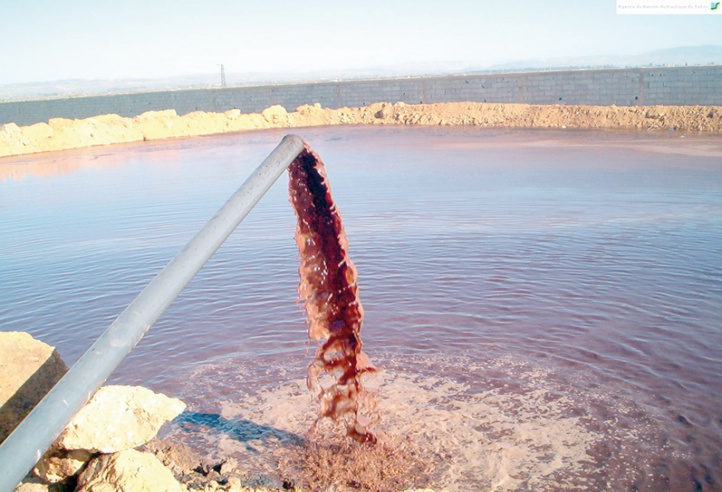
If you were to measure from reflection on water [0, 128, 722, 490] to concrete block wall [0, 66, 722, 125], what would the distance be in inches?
555

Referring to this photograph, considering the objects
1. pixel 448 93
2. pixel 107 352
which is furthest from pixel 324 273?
pixel 448 93

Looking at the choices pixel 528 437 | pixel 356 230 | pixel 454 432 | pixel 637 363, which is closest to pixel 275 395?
pixel 454 432

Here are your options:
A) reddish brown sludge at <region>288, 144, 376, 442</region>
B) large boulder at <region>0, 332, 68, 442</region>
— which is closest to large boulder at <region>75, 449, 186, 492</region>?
large boulder at <region>0, 332, 68, 442</region>

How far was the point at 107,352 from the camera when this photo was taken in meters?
2.37

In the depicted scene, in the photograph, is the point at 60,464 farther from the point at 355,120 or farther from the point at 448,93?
the point at 448,93

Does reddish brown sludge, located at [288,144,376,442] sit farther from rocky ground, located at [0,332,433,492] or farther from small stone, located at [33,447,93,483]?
small stone, located at [33,447,93,483]

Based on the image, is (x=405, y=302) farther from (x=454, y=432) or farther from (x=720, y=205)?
(x=720, y=205)

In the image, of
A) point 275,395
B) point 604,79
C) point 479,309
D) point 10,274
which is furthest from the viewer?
point 604,79

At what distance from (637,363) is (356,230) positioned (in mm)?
6438

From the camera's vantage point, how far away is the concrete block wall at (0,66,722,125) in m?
31.8

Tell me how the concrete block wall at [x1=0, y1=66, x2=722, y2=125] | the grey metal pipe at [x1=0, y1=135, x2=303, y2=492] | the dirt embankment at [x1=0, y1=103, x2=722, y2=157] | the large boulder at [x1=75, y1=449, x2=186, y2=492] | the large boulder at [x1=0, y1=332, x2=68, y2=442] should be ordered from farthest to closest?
the concrete block wall at [x1=0, y1=66, x2=722, y2=125]
the dirt embankment at [x1=0, y1=103, x2=722, y2=157]
the large boulder at [x1=0, y1=332, x2=68, y2=442]
the large boulder at [x1=75, y1=449, x2=186, y2=492]
the grey metal pipe at [x1=0, y1=135, x2=303, y2=492]

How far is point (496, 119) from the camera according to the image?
34.8 metres

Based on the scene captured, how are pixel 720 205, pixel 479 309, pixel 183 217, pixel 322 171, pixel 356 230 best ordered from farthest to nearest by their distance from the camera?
pixel 183 217 < pixel 720 205 < pixel 356 230 < pixel 479 309 < pixel 322 171

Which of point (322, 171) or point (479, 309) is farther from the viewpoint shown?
point (479, 309)
